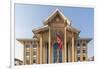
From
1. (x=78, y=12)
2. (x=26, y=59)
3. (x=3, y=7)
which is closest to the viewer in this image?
(x=3, y=7)

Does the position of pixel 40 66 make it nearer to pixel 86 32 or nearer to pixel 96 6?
pixel 86 32

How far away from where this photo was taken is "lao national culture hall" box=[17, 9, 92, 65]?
2.13 metres

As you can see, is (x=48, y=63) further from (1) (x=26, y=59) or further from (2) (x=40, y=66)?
(1) (x=26, y=59)

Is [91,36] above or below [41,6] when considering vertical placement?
below

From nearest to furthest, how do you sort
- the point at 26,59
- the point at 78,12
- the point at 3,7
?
the point at 3,7, the point at 26,59, the point at 78,12

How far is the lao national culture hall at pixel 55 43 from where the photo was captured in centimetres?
213

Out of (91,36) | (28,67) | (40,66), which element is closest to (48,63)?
(40,66)

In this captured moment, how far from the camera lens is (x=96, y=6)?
229cm

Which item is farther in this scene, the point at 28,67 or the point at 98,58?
the point at 98,58

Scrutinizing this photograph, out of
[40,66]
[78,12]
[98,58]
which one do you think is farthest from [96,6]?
[40,66]

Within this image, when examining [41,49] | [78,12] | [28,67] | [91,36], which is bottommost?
[28,67]

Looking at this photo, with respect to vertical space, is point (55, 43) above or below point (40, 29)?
below

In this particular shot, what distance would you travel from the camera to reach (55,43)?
2188mm

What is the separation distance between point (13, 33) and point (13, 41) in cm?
9
